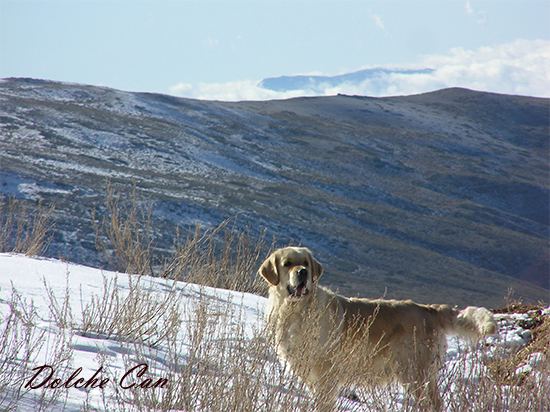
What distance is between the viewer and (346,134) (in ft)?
134

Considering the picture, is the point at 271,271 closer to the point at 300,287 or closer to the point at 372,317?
the point at 300,287

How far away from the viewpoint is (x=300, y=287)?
391cm

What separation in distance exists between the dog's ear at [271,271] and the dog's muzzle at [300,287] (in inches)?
8.3

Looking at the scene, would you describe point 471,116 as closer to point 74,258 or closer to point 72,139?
point 72,139

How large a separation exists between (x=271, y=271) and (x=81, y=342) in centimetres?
159

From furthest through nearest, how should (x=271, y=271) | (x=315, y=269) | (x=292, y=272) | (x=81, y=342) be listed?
(x=315, y=269) < (x=271, y=271) < (x=292, y=272) < (x=81, y=342)

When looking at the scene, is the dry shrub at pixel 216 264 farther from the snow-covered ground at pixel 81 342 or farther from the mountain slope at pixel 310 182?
the mountain slope at pixel 310 182

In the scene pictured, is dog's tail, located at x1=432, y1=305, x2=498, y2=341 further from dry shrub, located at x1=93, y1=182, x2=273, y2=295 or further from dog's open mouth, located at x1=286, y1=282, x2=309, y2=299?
dry shrub, located at x1=93, y1=182, x2=273, y2=295

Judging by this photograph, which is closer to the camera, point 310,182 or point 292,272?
point 292,272

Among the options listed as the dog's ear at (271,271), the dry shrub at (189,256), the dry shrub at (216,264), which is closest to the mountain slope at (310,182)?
the dry shrub at (189,256)

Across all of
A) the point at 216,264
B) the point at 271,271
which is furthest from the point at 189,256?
the point at 271,271

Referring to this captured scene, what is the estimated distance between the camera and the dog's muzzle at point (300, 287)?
386 centimetres

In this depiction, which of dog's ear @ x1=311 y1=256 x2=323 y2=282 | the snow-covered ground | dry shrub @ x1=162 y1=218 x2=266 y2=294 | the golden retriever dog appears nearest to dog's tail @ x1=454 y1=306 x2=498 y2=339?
the golden retriever dog

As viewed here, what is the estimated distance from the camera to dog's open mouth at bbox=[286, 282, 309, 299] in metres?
3.86
